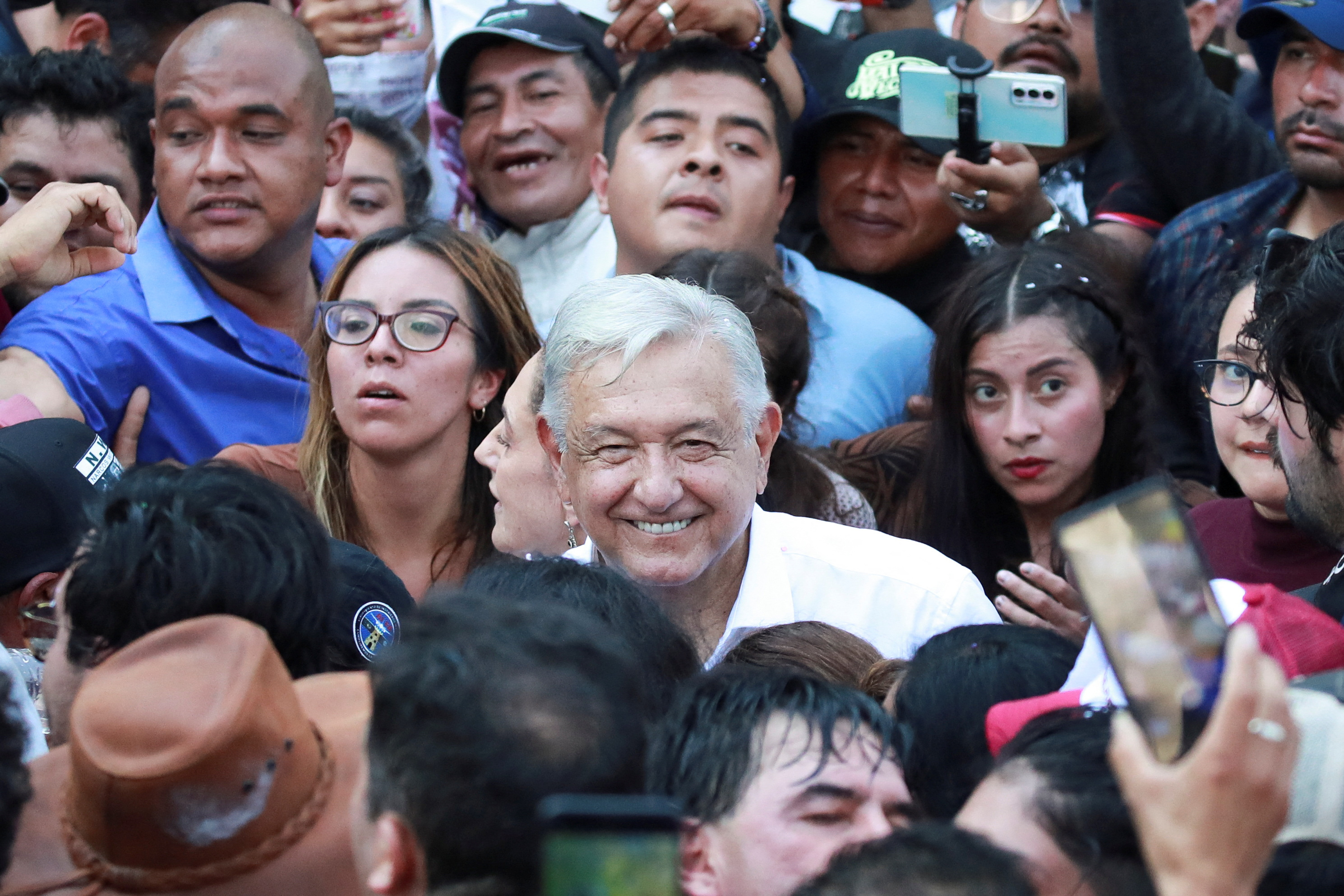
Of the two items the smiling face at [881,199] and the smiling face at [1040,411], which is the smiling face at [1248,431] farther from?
the smiling face at [881,199]

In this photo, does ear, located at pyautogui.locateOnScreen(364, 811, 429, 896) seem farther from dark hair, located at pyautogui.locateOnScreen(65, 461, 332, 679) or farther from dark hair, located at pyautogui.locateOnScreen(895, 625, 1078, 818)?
dark hair, located at pyautogui.locateOnScreen(895, 625, 1078, 818)

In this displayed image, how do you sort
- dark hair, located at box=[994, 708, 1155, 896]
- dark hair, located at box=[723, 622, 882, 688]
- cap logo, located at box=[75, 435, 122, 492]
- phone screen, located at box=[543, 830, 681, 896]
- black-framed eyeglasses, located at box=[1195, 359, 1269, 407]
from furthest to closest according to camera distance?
black-framed eyeglasses, located at box=[1195, 359, 1269, 407] < cap logo, located at box=[75, 435, 122, 492] < dark hair, located at box=[723, 622, 882, 688] < dark hair, located at box=[994, 708, 1155, 896] < phone screen, located at box=[543, 830, 681, 896]

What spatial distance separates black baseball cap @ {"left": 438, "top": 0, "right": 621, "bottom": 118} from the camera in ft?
15.4

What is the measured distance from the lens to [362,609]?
2.48 metres

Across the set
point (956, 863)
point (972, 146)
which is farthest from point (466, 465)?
point (956, 863)

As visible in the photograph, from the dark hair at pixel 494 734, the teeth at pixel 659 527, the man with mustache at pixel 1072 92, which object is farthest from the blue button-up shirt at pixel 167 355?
the dark hair at pixel 494 734

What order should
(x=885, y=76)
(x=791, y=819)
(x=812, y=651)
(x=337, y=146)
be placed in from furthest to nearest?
(x=885, y=76), (x=337, y=146), (x=812, y=651), (x=791, y=819)

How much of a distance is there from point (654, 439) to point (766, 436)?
30 cm

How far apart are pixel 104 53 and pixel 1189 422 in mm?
3384

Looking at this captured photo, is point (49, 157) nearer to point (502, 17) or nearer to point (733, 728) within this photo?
point (502, 17)


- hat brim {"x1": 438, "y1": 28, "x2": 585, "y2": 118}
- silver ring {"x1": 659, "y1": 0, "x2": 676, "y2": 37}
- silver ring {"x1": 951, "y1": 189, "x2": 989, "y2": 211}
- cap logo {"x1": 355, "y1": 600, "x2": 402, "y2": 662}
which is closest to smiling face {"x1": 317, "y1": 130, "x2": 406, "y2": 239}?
hat brim {"x1": 438, "y1": 28, "x2": 585, "y2": 118}

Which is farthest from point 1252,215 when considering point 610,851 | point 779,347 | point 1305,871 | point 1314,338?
point 610,851

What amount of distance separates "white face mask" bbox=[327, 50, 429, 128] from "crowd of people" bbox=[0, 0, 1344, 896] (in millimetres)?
19

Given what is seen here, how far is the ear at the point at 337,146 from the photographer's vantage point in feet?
14.4
